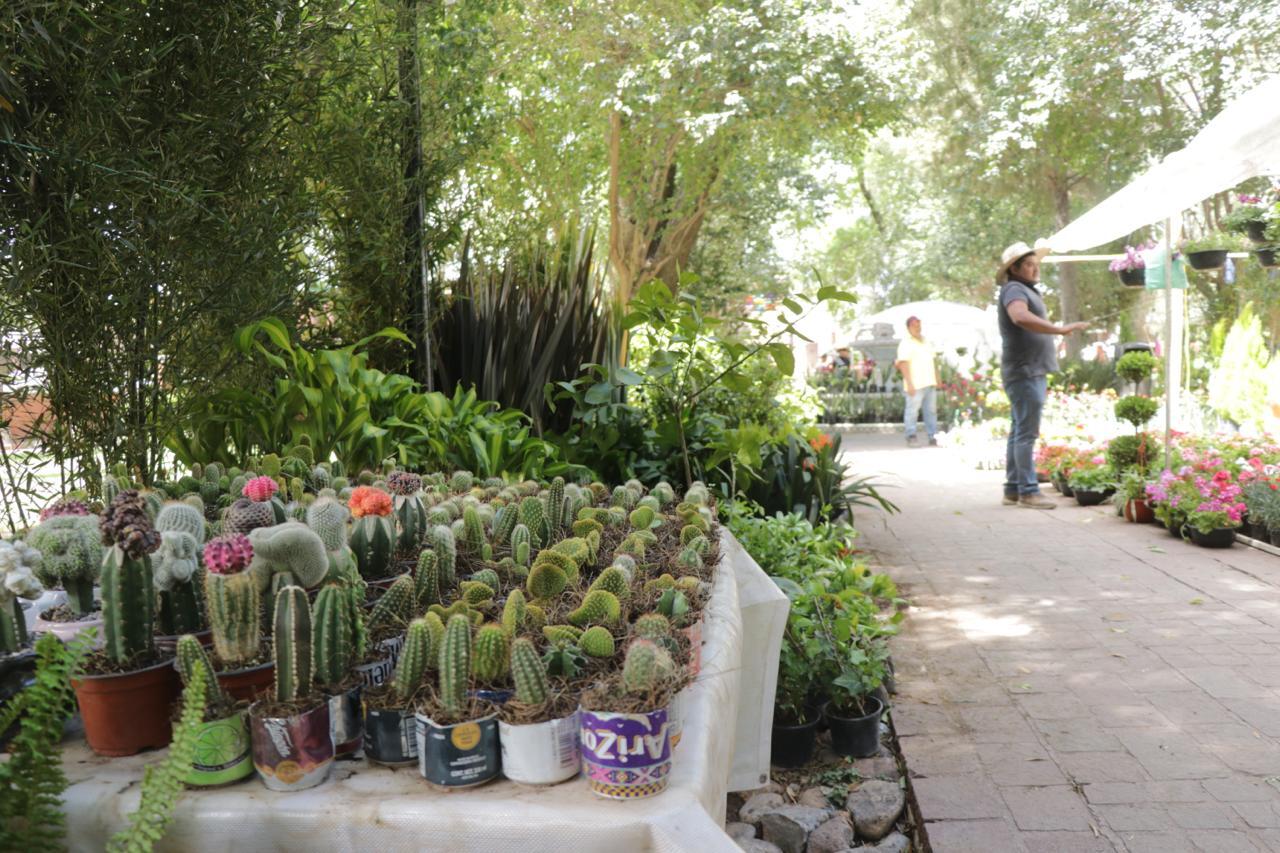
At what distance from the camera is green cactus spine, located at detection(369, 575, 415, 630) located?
152 centimetres

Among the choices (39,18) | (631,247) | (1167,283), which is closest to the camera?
(39,18)

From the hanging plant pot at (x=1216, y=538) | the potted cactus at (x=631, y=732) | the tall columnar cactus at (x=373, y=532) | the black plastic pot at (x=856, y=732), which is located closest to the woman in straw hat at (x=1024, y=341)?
the hanging plant pot at (x=1216, y=538)

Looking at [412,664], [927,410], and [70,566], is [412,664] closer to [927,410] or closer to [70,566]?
[70,566]

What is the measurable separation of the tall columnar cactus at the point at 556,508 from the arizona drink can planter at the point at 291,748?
38.2 inches

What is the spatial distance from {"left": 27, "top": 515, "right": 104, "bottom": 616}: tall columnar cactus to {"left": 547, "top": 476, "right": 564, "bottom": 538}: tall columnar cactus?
935mm

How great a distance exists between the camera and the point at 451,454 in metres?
3.34

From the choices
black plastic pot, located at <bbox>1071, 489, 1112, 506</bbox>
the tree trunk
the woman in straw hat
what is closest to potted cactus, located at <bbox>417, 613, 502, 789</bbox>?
the woman in straw hat

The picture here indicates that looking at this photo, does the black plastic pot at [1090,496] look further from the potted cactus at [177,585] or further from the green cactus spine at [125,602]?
the green cactus spine at [125,602]

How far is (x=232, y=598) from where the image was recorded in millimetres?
1315

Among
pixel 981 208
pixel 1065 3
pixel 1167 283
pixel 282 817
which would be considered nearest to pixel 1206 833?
pixel 282 817

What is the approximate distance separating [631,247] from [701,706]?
1069cm

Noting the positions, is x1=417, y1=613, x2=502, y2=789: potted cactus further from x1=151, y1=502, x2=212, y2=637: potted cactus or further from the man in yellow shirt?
the man in yellow shirt

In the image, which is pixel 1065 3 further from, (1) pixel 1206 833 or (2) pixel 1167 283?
(1) pixel 1206 833

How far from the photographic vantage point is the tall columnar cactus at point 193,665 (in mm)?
1203
